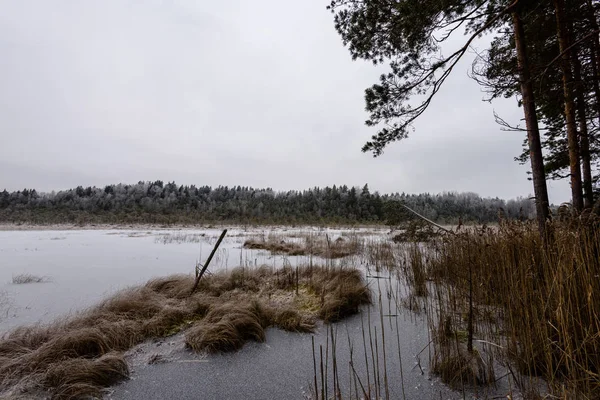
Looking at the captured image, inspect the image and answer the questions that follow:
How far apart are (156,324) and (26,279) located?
12.0 feet

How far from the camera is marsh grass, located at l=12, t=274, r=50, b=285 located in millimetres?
4324

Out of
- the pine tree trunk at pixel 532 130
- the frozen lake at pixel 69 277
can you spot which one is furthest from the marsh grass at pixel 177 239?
the pine tree trunk at pixel 532 130

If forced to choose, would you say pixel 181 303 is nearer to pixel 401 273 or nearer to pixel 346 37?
pixel 401 273

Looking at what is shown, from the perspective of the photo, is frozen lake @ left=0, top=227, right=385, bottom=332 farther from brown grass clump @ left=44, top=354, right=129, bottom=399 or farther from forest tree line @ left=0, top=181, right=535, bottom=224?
forest tree line @ left=0, top=181, right=535, bottom=224

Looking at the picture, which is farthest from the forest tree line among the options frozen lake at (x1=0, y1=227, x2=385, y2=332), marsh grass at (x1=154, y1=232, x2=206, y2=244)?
frozen lake at (x1=0, y1=227, x2=385, y2=332)

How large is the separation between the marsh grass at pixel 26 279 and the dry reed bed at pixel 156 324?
234 centimetres

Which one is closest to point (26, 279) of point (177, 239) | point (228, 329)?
point (228, 329)

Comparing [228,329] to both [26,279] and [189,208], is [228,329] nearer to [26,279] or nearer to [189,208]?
[26,279]

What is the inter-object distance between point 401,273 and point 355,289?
1966 millimetres

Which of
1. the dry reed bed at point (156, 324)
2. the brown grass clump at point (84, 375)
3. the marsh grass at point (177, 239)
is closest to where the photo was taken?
the brown grass clump at point (84, 375)

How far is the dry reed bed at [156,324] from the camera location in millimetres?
1760

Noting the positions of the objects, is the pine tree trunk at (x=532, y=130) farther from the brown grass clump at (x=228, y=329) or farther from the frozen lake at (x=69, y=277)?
the frozen lake at (x=69, y=277)

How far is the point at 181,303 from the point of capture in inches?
130

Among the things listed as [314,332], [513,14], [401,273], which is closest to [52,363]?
[314,332]
